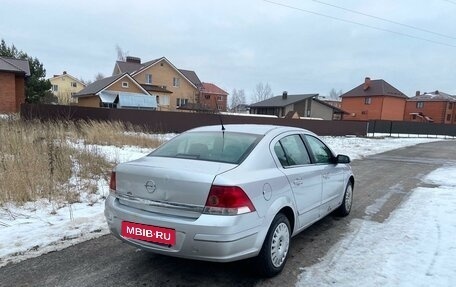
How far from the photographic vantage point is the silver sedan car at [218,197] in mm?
3229

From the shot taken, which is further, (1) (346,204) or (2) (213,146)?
(1) (346,204)

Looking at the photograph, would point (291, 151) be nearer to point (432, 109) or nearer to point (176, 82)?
point (176, 82)

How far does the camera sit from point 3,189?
19.2ft

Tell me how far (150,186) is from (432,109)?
7910 cm

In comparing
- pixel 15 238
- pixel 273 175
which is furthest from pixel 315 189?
pixel 15 238

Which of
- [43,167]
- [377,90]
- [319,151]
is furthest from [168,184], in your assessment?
[377,90]

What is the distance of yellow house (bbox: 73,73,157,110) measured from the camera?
38969mm

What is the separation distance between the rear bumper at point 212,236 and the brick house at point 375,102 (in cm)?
6367

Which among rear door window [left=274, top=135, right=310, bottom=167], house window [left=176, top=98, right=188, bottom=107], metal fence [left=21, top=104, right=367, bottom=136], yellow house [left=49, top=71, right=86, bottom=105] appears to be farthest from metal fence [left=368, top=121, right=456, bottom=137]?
yellow house [left=49, top=71, right=86, bottom=105]

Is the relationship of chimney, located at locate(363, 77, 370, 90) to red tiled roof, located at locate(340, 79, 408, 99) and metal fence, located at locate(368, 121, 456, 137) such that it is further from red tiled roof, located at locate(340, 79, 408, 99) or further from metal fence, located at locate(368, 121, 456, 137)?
metal fence, located at locate(368, 121, 456, 137)

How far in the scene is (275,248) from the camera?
3760mm

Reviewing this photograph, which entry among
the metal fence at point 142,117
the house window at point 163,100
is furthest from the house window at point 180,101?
the metal fence at point 142,117

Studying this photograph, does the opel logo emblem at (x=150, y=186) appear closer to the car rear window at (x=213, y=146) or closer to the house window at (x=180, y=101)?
the car rear window at (x=213, y=146)

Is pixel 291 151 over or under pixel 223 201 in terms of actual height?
over
